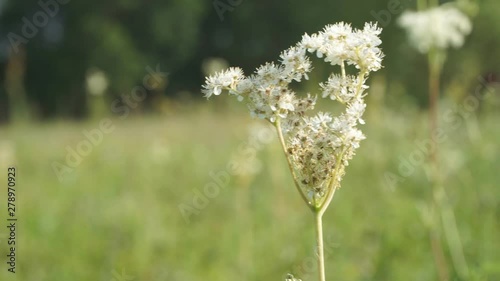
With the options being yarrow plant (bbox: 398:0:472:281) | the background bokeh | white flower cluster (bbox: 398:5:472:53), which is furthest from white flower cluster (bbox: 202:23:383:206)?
white flower cluster (bbox: 398:5:472:53)

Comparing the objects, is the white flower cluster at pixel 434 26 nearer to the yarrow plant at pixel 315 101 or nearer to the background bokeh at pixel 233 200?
the background bokeh at pixel 233 200

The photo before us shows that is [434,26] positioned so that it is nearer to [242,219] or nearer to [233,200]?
[242,219]

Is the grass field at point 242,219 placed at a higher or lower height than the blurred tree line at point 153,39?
lower

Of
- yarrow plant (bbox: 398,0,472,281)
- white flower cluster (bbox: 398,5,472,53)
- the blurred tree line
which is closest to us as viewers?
yarrow plant (bbox: 398,0,472,281)

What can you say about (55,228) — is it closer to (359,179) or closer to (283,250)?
(283,250)

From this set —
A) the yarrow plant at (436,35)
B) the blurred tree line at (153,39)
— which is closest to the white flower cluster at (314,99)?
the yarrow plant at (436,35)

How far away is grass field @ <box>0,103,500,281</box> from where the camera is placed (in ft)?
14.1

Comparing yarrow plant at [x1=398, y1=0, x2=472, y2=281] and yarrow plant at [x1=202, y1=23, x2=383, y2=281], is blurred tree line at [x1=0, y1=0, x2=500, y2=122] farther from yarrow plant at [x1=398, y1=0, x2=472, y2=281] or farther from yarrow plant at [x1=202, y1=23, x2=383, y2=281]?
yarrow plant at [x1=202, y1=23, x2=383, y2=281]

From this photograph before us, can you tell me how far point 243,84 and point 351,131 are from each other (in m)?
0.22

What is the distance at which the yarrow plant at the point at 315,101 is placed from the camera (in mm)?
1282

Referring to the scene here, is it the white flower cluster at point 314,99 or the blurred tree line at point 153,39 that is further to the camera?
the blurred tree line at point 153,39

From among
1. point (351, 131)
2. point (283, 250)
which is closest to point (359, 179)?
point (283, 250)

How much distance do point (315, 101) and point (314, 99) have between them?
0.01 meters

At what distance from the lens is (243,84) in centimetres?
132
